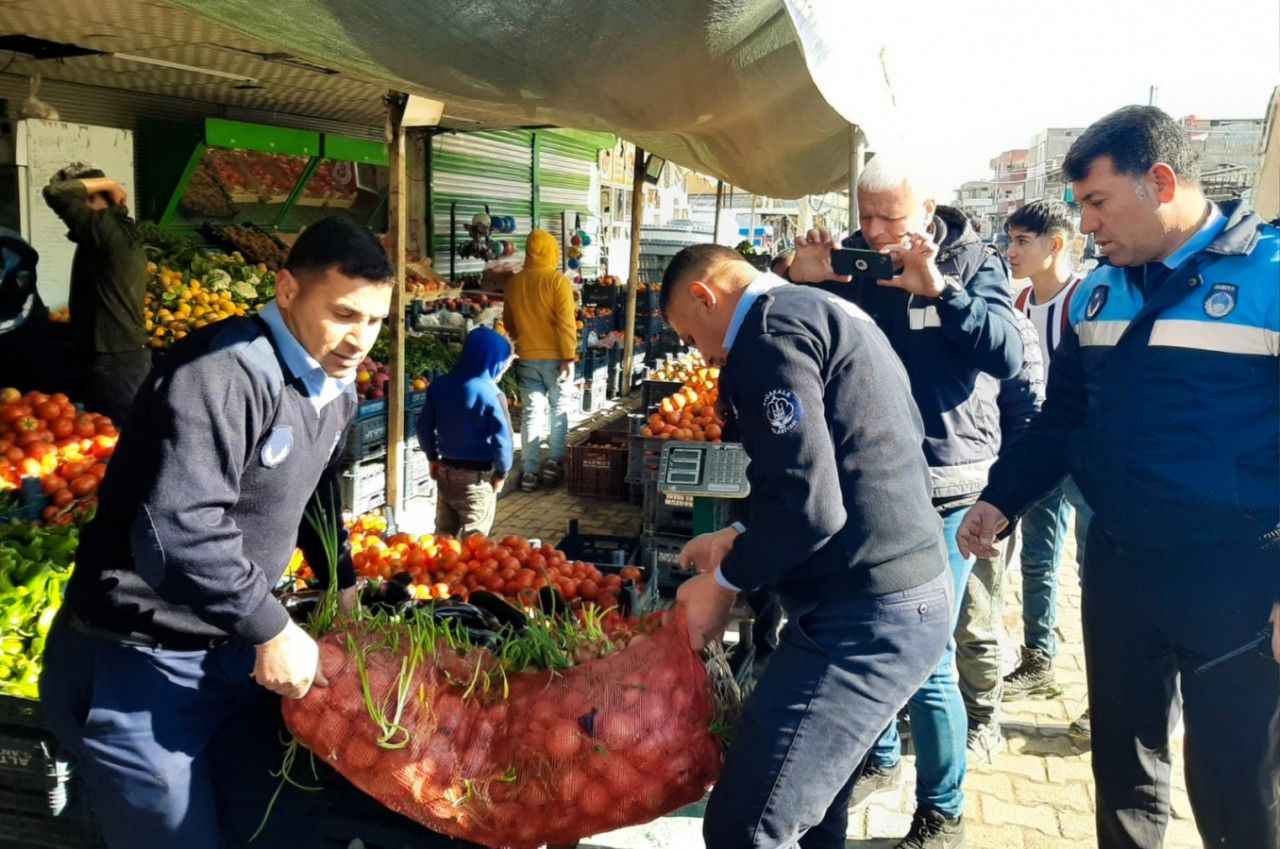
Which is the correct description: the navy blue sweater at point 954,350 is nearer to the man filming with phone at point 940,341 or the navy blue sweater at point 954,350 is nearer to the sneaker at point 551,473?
the man filming with phone at point 940,341

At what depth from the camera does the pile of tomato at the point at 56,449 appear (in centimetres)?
436

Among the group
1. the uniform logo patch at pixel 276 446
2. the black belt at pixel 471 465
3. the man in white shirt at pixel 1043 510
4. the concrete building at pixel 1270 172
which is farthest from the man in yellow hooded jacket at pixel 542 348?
the uniform logo patch at pixel 276 446

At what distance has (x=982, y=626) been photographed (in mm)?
3703

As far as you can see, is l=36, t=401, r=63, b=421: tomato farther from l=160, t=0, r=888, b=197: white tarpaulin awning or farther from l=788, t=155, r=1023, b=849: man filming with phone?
l=788, t=155, r=1023, b=849: man filming with phone

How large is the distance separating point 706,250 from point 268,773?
1.62 meters

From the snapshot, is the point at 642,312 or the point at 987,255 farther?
the point at 642,312

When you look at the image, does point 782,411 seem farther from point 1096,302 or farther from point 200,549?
point 1096,302

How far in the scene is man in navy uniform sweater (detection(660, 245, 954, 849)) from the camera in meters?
1.93

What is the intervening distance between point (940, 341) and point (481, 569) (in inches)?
80.3

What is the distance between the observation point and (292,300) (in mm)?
1953

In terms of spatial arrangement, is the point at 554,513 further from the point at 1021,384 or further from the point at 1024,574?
the point at 1021,384

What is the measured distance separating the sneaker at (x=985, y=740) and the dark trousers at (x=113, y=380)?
5.03 meters

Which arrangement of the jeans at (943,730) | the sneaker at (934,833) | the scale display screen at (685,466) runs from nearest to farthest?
the jeans at (943,730) < the sneaker at (934,833) < the scale display screen at (685,466)

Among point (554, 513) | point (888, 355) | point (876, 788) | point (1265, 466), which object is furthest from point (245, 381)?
point (554, 513)
